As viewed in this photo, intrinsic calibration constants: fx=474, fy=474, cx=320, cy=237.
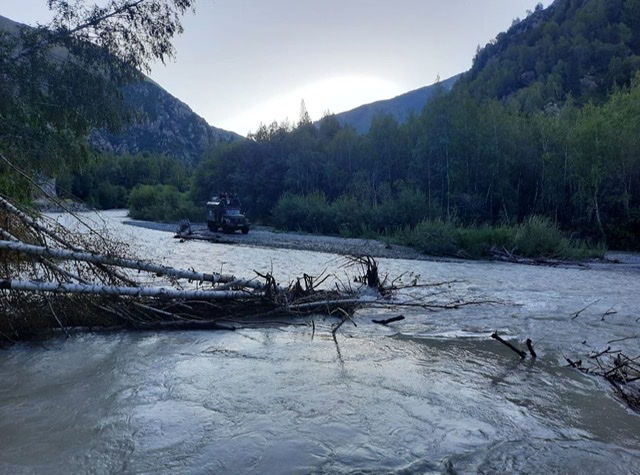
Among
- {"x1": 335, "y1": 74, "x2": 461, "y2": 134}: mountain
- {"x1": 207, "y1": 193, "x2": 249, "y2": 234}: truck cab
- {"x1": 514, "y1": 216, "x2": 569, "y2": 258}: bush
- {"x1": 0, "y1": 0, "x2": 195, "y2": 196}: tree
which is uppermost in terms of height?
{"x1": 335, "y1": 74, "x2": 461, "y2": 134}: mountain

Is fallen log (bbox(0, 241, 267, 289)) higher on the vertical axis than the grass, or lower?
higher

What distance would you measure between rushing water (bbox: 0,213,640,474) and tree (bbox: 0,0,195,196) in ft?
17.7

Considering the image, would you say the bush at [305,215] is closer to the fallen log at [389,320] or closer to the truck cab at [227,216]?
the truck cab at [227,216]

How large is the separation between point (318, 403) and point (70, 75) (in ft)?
32.2

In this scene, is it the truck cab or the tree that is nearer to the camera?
the tree

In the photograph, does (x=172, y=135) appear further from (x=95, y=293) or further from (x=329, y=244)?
(x=95, y=293)

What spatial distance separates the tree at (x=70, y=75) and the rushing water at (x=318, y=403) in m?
5.40

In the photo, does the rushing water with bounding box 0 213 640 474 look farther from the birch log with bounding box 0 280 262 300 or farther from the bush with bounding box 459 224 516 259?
the bush with bounding box 459 224 516 259

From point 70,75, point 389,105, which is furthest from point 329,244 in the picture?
point 389,105

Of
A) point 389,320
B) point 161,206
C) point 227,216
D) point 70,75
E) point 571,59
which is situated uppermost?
point 571,59

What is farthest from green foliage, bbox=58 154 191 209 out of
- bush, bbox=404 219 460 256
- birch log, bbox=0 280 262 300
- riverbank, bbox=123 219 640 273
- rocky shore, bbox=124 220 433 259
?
birch log, bbox=0 280 262 300

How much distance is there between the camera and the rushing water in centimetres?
404

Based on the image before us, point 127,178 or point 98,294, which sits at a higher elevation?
point 127,178

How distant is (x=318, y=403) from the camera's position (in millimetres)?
5180
